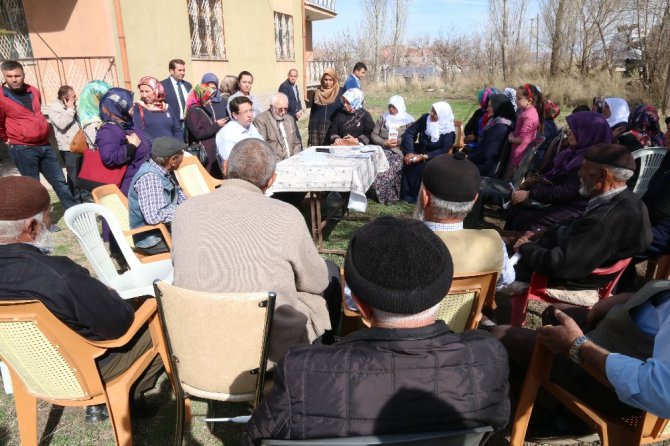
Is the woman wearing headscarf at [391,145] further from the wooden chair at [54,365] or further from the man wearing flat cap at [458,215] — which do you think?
the wooden chair at [54,365]

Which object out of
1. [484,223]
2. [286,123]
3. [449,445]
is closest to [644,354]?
[449,445]

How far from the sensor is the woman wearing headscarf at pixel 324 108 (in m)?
6.45

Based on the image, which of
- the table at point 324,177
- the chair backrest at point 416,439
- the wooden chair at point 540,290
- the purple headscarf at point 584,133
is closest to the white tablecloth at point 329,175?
the table at point 324,177

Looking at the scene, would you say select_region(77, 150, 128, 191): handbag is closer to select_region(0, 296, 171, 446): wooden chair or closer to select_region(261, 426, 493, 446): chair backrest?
select_region(0, 296, 171, 446): wooden chair

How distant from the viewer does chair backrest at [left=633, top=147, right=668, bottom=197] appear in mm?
4340

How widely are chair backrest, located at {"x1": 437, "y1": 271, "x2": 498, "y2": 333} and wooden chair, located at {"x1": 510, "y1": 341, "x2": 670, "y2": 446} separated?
0.32 meters

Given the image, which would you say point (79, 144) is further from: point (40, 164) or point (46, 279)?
point (46, 279)

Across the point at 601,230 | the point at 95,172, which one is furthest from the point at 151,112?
the point at 601,230

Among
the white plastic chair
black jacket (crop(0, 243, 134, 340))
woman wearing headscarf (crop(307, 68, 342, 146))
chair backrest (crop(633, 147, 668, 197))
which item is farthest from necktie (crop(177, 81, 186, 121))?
chair backrest (crop(633, 147, 668, 197))

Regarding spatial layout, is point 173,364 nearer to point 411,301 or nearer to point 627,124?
point 411,301

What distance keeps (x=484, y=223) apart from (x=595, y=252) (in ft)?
9.86

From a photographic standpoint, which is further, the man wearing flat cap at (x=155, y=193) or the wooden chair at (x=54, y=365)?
the man wearing flat cap at (x=155, y=193)

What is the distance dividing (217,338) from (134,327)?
1.88ft

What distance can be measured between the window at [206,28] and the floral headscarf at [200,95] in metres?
5.06
